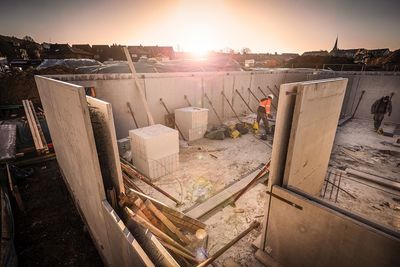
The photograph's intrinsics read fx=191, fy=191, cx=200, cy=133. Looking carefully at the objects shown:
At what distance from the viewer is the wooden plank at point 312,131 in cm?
270

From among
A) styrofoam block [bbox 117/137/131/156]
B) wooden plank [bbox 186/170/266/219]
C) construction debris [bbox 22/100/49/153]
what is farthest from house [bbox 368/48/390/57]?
construction debris [bbox 22/100/49/153]

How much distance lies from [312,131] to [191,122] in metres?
5.29

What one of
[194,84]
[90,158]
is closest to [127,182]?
[90,158]

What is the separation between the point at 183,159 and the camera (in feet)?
22.5

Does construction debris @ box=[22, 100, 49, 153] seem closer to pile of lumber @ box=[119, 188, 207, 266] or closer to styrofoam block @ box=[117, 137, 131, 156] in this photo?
styrofoam block @ box=[117, 137, 131, 156]

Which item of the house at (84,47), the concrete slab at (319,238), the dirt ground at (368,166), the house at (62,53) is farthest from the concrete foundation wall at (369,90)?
the house at (84,47)

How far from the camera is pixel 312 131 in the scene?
3.22 m

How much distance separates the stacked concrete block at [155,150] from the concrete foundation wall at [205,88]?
8.08 feet

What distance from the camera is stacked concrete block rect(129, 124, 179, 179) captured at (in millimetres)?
5270

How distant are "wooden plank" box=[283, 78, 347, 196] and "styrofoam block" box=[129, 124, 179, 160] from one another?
347cm

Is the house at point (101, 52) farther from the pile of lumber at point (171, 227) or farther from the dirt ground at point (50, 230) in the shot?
the pile of lumber at point (171, 227)

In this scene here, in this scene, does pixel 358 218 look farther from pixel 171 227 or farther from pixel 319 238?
pixel 171 227

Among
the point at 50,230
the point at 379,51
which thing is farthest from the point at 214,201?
the point at 379,51

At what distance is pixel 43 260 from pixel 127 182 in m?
2.11
